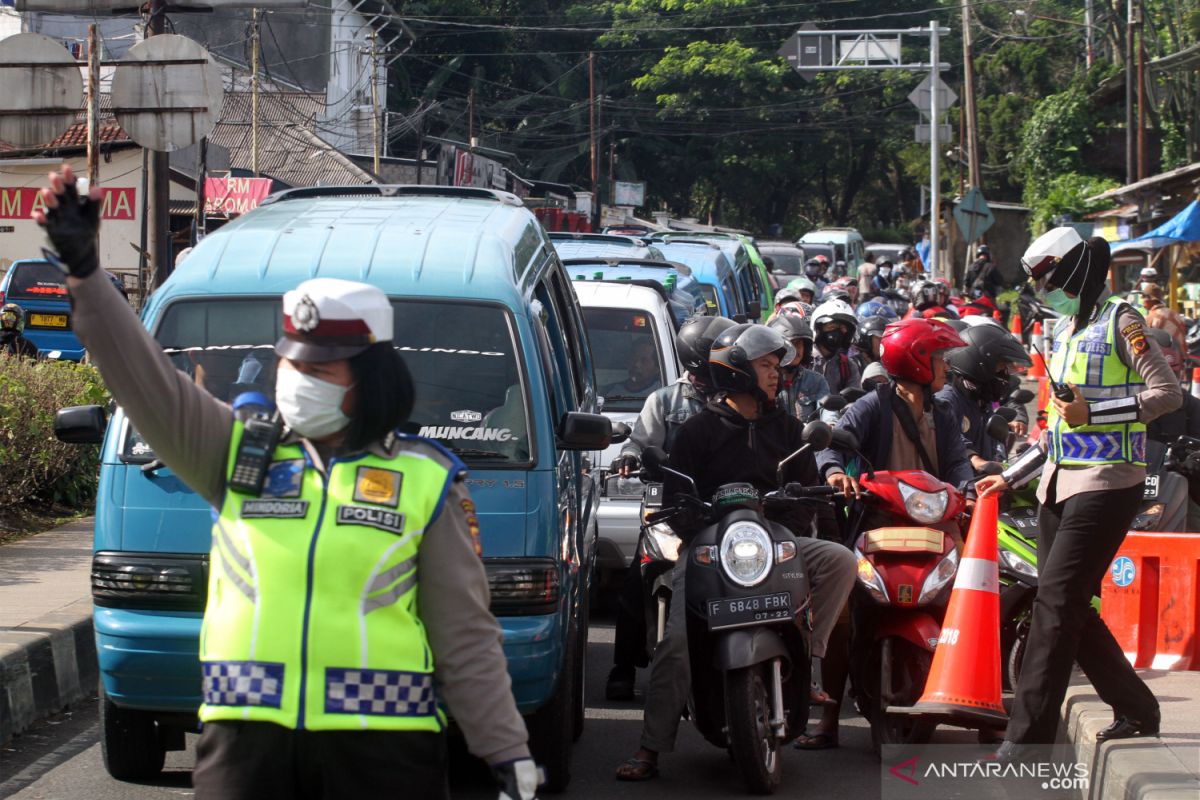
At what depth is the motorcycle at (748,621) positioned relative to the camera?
571 centimetres

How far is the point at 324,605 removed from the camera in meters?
2.92

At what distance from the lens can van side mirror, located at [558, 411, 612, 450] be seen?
5676mm

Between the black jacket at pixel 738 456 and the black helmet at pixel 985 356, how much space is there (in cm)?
147

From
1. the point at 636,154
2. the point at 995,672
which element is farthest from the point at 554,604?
the point at 636,154

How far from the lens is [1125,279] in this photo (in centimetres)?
3428

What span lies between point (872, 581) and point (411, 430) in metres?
1.89

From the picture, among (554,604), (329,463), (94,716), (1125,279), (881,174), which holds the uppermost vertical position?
(881,174)

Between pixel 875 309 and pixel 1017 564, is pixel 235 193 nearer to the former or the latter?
pixel 875 309

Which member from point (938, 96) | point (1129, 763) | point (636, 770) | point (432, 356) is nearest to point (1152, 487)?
point (1129, 763)

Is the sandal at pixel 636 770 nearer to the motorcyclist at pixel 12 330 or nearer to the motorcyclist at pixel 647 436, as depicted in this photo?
the motorcyclist at pixel 647 436

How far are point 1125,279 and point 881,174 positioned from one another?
35845 mm

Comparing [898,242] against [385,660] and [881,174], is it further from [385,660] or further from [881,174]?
[385,660]

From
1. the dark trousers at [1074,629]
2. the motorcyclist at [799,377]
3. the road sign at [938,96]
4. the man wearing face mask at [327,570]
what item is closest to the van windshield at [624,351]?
the motorcyclist at [799,377]

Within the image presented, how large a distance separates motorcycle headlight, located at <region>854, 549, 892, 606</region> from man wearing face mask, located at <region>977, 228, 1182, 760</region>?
559 millimetres
